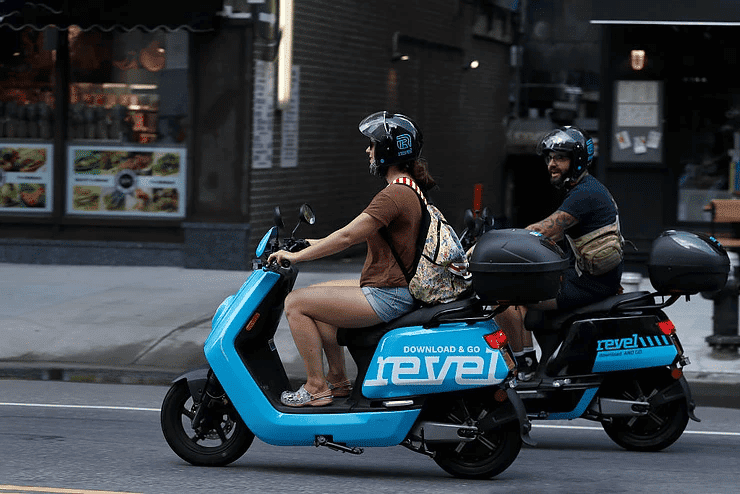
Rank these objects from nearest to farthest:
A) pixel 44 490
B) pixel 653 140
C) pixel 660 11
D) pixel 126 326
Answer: pixel 44 490
pixel 126 326
pixel 660 11
pixel 653 140

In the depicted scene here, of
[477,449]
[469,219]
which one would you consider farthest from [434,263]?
[477,449]

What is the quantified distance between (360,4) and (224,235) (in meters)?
5.79

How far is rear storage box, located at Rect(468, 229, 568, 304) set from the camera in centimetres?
611

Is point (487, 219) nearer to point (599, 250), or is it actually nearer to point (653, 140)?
point (599, 250)

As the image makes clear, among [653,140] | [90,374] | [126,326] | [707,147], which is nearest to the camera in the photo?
[90,374]

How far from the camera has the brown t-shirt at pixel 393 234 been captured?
246 inches

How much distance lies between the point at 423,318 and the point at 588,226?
149 cm

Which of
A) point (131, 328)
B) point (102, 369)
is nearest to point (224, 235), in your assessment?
point (131, 328)

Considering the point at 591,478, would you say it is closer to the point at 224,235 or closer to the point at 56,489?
the point at 56,489

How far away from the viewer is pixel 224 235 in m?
15.4

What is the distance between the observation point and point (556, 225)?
7.15m

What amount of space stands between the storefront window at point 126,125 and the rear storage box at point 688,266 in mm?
9616

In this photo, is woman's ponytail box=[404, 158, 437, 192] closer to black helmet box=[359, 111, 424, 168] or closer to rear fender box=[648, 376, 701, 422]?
black helmet box=[359, 111, 424, 168]

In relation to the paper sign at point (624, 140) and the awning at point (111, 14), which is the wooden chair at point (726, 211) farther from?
the awning at point (111, 14)
